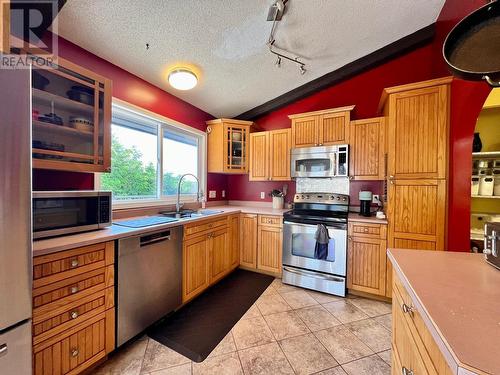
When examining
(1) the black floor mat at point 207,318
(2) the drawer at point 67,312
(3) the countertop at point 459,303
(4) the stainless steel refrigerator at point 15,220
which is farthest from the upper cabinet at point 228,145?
(3) the countertop at point 459,303

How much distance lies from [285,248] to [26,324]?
7.53 feet

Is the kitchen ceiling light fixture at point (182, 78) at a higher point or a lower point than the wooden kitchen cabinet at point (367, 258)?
higher

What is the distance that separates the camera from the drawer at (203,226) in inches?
84.4

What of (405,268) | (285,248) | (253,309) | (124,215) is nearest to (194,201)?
(124,215)

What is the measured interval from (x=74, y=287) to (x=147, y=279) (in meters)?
0.52

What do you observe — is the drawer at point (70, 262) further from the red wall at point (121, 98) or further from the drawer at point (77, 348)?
the red wall at point (121, 98)

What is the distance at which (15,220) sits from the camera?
85cm

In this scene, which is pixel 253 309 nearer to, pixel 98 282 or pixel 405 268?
pixel 98 282

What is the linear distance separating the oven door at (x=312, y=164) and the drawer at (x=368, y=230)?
2.30 ft

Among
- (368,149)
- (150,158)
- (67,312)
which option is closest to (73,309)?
(67,312)

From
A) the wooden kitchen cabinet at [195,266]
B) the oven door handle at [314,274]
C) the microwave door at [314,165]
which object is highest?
the microwave door at [314,165]

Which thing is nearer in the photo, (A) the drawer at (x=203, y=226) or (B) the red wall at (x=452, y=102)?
(B) the red wall at (x=452, y=102)

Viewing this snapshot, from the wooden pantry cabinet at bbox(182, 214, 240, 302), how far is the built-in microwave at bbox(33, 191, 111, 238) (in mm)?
740

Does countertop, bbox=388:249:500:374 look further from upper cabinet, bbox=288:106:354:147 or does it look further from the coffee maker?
upper cabinet, bbox=288:106:354:147
